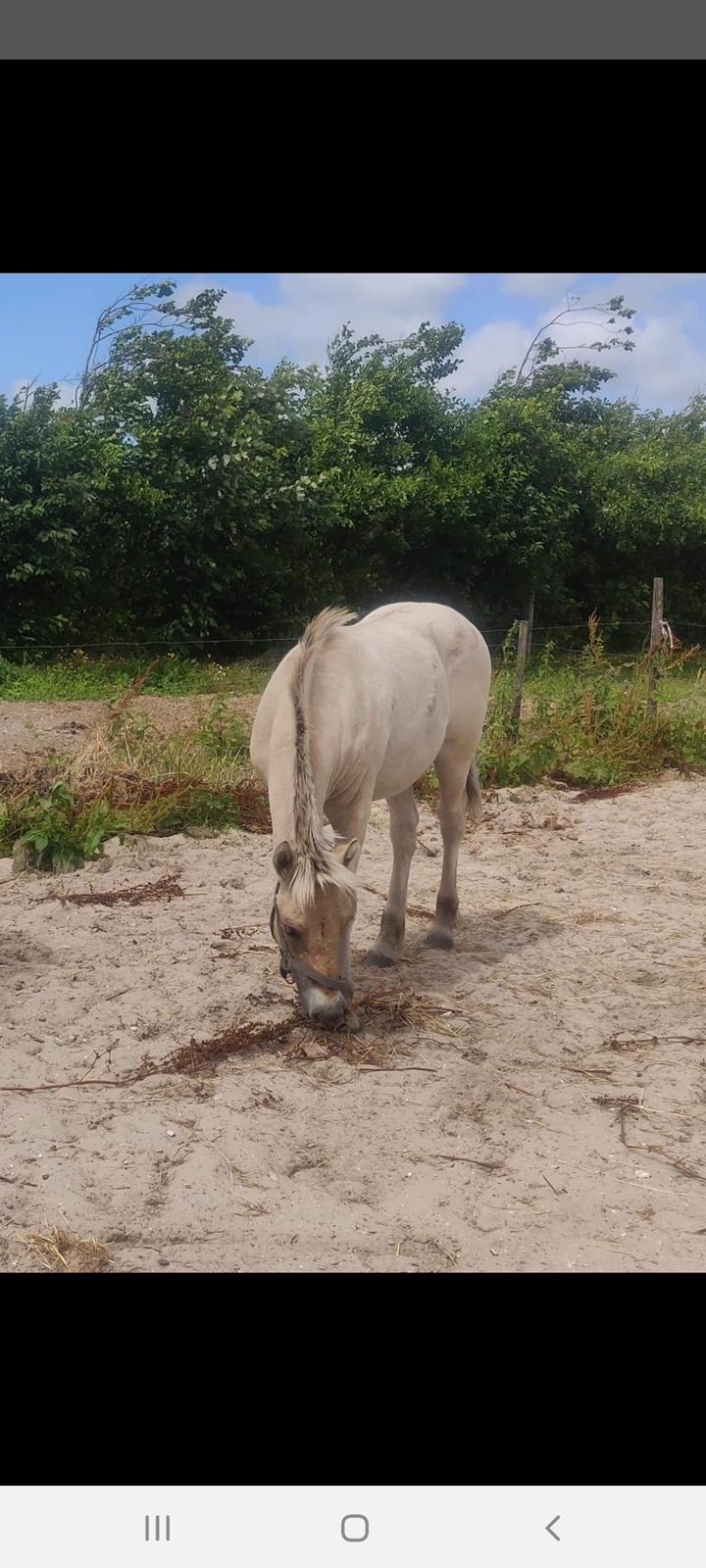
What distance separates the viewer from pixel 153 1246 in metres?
3.11

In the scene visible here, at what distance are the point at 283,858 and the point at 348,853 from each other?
0.27 meters

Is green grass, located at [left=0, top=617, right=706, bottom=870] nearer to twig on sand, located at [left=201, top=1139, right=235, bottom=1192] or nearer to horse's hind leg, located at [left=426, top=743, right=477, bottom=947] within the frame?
horse's hind leg, located at [left=426, top=743, right=477, bottom=947]

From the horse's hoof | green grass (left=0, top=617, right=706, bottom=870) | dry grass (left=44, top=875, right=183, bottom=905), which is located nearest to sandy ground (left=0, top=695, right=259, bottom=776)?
green grass (left=0, top=617, right=706, bottom=870)

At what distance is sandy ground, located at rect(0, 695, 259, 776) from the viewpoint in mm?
8578

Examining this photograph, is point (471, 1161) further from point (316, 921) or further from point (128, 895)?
point (128, 895)

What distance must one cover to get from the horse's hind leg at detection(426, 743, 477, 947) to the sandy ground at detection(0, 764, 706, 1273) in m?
0.14

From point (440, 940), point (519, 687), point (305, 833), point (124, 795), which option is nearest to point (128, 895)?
point (124, 795)

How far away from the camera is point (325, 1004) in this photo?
4164mm

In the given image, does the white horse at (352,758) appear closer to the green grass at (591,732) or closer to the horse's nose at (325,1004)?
the horse's nose at (325,1004)

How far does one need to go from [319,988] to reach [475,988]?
119cm

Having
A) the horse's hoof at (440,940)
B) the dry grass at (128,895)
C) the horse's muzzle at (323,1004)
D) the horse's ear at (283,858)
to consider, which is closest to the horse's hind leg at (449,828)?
the horse's hoof at (440,940)

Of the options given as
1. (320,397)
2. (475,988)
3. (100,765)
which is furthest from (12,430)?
(475,988)

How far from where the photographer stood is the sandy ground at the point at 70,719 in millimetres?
8578

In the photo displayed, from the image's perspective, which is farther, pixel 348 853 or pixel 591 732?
pixel 591 732
